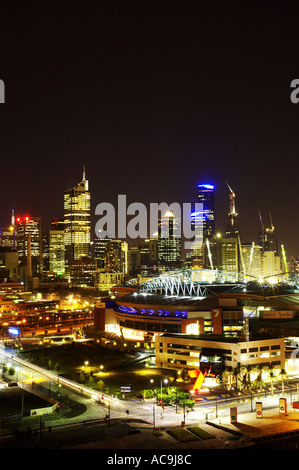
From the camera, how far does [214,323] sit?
222 feet

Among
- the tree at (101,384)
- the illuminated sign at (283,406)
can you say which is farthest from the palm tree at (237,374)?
the tree at (101,384)

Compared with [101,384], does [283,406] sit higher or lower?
higher

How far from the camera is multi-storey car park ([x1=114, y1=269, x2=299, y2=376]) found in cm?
5175

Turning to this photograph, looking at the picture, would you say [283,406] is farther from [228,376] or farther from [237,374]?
[228,376]

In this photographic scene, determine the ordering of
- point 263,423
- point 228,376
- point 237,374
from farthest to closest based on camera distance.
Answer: point 228,376
point 237,374
point 263,423

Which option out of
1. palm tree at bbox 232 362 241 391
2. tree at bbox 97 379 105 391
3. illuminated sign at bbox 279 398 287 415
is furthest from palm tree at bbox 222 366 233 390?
tree at bbox 97 379 105 391

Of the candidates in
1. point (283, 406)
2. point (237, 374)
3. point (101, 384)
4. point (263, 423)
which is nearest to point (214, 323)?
point (237, 374)

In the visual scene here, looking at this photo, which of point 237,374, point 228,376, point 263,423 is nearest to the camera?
point 263,423

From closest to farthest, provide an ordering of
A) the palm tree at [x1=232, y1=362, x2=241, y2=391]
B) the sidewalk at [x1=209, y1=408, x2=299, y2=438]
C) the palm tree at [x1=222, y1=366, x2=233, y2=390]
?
the sidewalk at [x1=209, y1=408, x2=299, y2=438], the palm tree at [x1=232, y1=362, x2=241, y2=391], the palm tree at [x1=222, y1=366, x2=233, y2=390]

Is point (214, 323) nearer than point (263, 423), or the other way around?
point (263, 423)

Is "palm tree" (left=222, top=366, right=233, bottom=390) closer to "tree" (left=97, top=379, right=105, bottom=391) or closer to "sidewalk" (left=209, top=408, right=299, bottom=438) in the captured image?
"sidewalk" (left=209, top=408, right=299, bottom=438)

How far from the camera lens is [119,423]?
122 ft

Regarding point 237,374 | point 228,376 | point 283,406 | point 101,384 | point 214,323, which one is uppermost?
point 214,323
